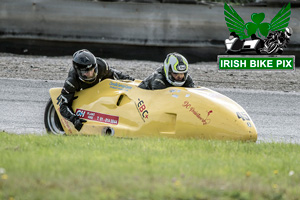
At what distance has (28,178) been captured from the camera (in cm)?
467

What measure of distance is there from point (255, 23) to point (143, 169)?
8.19 metres

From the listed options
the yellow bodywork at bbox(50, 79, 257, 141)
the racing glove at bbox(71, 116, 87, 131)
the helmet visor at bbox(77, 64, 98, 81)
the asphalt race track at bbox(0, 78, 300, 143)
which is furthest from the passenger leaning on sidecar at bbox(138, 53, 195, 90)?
the asphalt race track at bbox(0, 78, 300, 143)

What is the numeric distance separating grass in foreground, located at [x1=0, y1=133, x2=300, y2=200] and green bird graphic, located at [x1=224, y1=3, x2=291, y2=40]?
20.6 feet

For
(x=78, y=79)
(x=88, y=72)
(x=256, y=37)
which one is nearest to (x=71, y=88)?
(x=78, y=79)

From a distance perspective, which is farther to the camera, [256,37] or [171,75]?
[256,37]

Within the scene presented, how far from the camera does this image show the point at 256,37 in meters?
12.7

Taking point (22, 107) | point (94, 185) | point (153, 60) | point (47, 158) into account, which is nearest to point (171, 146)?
point (47, 158)

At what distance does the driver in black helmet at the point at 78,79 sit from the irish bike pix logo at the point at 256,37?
5.42 m

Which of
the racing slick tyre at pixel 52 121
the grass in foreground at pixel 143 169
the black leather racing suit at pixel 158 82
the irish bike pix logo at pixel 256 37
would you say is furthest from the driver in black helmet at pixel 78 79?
the irish bike pix logo at pixel 256 37

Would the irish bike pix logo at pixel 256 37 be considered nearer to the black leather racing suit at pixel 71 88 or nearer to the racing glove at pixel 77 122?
the black leather racing suit at pixel 71 88

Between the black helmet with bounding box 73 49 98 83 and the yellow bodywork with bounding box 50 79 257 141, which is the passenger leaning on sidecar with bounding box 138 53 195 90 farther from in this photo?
the black helmet with bounding box 73 49 98 83

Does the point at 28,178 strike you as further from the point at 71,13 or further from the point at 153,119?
the point at 71,13

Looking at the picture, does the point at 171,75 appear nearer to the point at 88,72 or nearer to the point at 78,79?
the point at 88,72

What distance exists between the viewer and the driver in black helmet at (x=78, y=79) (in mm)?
7500
